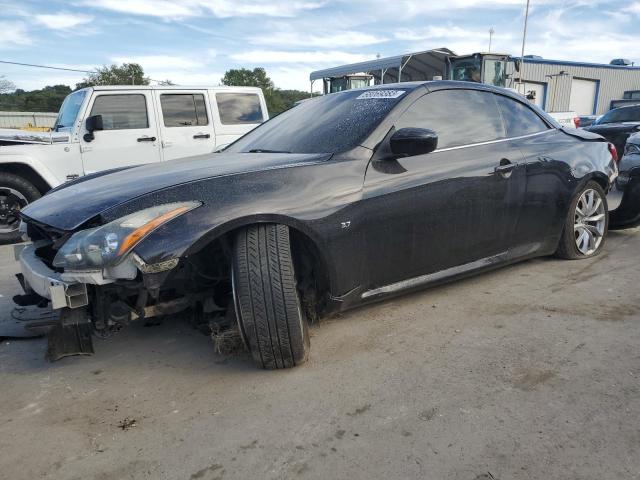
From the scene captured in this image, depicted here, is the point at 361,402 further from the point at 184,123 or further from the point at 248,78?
the point at 248,78

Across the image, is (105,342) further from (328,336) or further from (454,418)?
(454,418)

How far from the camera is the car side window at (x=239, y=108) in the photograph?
766cm

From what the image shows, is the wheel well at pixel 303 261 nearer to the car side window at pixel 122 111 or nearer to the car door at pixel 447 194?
the car door at pixel 447 194

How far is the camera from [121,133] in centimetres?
679

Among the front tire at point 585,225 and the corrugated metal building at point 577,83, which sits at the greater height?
the corrugated metal building at point 577,83

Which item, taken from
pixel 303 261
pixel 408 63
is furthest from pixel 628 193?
pixel 408 63

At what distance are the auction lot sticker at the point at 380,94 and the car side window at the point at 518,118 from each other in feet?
3.06

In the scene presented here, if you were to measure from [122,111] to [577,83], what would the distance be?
115 feet

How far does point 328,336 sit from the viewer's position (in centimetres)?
294

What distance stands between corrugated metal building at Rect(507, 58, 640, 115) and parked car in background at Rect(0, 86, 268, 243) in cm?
2698

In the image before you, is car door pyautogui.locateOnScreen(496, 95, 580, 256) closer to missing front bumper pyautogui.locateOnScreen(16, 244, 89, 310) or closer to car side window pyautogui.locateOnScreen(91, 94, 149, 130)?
Answer: missing front bumper pyautogui.locateOnScreen(16, 244, 89, 310)

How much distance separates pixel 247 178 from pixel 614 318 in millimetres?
2400

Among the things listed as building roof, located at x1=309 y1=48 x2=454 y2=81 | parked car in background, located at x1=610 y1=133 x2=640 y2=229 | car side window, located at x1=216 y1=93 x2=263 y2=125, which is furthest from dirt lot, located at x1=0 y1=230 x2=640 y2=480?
building roof, located at x1=309 y1=48 x2=454 y2=81

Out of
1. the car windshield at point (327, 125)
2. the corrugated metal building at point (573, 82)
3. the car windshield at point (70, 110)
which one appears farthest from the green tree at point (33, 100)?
the car windshield at point (327, 125)
